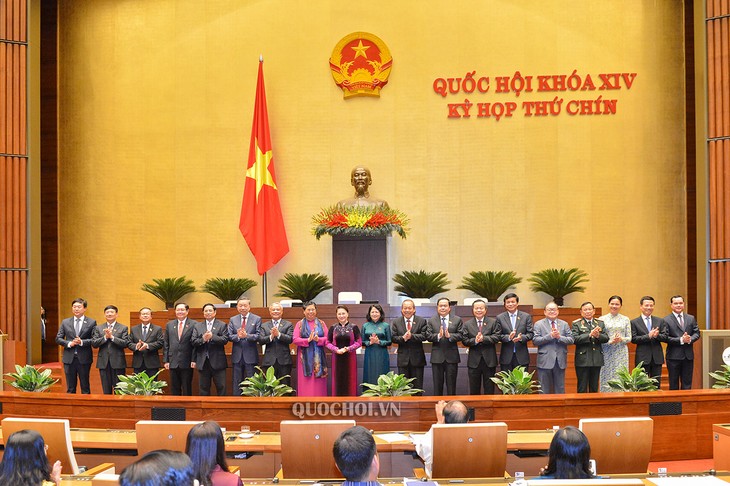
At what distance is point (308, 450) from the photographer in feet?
13.8

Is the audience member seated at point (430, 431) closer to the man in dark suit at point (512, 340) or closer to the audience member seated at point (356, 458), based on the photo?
the audience member seated at point (356, 458)

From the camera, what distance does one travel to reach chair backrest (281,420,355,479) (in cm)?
417

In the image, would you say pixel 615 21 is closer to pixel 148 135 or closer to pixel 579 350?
pixel 579 350

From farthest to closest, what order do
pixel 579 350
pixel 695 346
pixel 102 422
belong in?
pixel 695 346 → pixel 579 350 → pixel 102 422

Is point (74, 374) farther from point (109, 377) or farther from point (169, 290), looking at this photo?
point (169, 290)

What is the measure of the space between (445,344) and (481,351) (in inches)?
13.2

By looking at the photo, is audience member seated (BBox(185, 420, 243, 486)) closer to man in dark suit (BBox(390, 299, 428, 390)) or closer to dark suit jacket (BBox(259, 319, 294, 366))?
man in dark suit (BBox(390, 299, 428, 390))

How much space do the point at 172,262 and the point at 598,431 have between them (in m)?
8.47

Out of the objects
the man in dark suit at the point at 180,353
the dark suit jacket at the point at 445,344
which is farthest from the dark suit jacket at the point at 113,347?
the dark suit jacket at the point at 445,344

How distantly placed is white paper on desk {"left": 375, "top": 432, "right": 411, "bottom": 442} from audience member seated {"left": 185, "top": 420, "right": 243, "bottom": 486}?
1.82 metres

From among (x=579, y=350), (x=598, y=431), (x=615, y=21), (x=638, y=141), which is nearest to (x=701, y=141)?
(x=638, y=141)

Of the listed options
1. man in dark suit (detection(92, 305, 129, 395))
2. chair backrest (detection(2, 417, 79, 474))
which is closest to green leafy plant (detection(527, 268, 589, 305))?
man in dark suit (detection(92, 305, 129, 395))

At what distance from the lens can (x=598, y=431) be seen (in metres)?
4.10

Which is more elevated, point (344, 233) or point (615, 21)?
point (615, 21)
